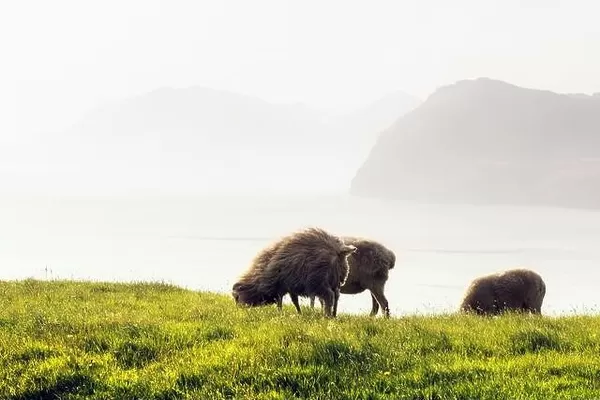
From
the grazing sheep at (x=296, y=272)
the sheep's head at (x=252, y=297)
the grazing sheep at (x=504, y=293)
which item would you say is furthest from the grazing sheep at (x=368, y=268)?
the sheep's head at (x=252, y=297)

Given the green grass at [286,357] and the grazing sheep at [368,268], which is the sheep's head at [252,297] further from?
the grazing sheep at [368,268]

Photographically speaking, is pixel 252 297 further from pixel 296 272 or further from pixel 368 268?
pixel 368 268

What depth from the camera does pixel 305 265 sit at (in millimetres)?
14125

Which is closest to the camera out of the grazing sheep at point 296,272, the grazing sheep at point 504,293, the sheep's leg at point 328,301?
the sheep's leg at point 328,301

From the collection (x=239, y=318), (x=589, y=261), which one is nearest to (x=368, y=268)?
(x=239, y=318)

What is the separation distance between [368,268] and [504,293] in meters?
3.79

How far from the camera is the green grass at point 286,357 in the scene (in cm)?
816

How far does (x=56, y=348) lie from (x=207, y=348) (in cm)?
236

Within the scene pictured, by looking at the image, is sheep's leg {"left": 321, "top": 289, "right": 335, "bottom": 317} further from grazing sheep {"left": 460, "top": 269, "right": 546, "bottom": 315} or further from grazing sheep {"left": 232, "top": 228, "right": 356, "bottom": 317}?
grazing sheep {"left": 460, "top": 269, "right": 546, "bottom": 315}

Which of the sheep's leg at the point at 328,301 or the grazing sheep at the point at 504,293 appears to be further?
the grazing sheep at the point at 504,293

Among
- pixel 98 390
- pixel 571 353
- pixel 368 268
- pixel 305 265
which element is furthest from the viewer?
pixel 368 268

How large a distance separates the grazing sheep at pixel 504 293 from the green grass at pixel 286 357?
3.39m

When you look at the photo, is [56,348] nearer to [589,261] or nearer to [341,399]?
[341,399]

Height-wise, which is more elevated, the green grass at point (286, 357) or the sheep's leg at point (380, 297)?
the green grass at point (286, 357)
